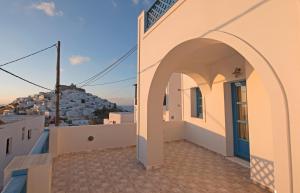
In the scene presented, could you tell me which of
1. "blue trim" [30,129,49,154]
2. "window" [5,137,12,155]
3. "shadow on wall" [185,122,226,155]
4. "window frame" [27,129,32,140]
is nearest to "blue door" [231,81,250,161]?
"shadow on wall" [185,122,226,155]

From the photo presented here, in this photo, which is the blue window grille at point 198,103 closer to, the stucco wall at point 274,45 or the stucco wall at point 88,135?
the stucco wall at point 88,135

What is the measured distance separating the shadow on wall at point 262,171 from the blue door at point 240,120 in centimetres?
139

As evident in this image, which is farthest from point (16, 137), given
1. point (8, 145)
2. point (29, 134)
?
point (29, 134)

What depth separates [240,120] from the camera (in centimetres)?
538

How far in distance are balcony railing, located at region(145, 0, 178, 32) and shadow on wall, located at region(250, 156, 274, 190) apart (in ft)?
13.5

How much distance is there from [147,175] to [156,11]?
177 inches

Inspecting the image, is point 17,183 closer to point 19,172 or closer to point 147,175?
point 19,172

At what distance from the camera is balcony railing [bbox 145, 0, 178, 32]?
3.97m

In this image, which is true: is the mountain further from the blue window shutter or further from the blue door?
the blue door

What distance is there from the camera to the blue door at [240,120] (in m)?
5.15

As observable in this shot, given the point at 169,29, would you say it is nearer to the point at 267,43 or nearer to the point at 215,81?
the point at 267,43

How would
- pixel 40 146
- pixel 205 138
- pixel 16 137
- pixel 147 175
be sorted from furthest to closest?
pixel 16 137
pixel 205 138
pixel 147 175
pixel 40 146

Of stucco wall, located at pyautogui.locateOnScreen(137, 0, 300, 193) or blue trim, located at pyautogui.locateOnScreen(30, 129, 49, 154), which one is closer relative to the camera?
stucco wall, located at pyautogui.locateOnScreen(137, 0, 300, 193)

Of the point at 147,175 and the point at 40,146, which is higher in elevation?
the point at 40,146
